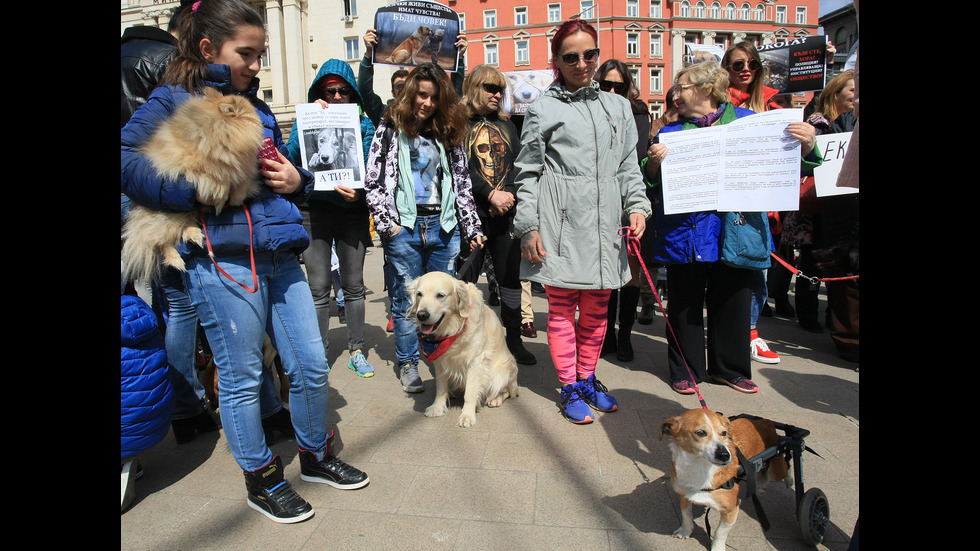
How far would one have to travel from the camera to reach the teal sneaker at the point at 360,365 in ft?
14.0

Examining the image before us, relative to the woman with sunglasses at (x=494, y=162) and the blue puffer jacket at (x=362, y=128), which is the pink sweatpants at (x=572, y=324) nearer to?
the woman with sunglasses at (x=494, y=162)

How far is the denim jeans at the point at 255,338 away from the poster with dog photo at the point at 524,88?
16.7ft

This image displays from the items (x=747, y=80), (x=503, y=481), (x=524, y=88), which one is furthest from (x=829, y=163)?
(x=503, y=481)

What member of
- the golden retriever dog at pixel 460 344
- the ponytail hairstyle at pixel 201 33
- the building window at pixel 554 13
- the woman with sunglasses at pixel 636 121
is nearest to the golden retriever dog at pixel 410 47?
the woman with sunglasses at pixel 636 121

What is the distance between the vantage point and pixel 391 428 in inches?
126

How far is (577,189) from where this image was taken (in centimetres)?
313

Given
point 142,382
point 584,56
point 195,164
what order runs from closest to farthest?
point 195,164, point 142,382, point 584,56

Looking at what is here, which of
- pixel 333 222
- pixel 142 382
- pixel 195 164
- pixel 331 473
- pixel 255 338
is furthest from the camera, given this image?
pixel 333 222

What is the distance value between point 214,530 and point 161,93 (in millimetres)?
1858

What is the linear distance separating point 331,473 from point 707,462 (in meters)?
1.76

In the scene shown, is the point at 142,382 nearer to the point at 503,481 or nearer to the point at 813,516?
the point at 503,481

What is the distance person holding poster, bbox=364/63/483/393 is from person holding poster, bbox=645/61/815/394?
148cm

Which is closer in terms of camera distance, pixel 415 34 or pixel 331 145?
pixel 331 145

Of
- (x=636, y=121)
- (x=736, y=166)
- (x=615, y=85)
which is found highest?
(x=615, y=85)
